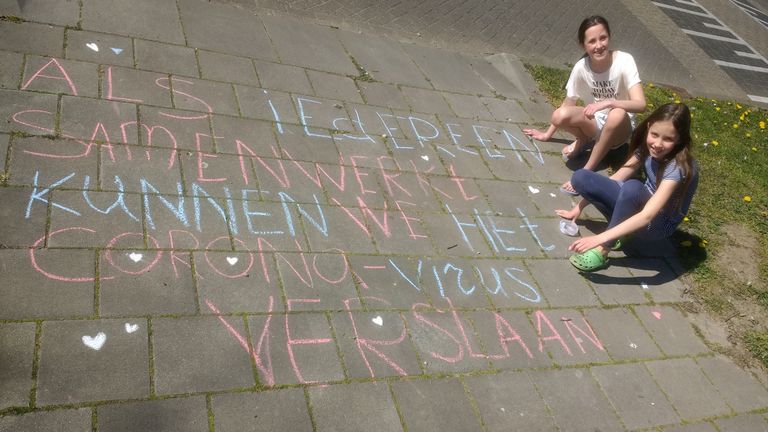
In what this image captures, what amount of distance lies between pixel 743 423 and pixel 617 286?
1134mm

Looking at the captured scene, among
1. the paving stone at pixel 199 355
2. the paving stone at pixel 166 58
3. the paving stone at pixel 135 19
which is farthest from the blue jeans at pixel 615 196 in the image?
the paving stone at pixel 135 19

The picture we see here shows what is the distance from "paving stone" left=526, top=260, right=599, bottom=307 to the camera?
4105mm

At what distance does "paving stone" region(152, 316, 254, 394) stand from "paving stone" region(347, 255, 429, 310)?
718 millimetres

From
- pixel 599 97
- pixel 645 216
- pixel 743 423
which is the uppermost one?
pixel 599 97

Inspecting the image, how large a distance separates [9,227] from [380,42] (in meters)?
4.26

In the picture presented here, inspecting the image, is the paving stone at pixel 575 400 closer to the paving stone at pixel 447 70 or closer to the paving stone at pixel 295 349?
the paving stone at pixel 295 349

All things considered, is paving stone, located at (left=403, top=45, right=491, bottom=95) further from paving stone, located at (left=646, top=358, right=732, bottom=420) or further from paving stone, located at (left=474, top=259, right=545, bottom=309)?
paving stone, located at (left=646, top=358, right=732, bottom=420)

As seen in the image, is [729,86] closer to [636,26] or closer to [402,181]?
[636,26]

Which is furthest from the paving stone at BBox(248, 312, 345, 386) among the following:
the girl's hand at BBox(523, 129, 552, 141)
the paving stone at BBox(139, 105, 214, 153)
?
the girl's hand at BBox(523, 129, 552, 141)

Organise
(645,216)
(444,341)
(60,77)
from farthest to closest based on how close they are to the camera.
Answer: (60,77), (645,216), (444,341)

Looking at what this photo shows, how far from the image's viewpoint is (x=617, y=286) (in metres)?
4.43

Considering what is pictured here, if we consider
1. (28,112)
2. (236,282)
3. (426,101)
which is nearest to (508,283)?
(236,282)

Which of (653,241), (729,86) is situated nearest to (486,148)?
(653,241)

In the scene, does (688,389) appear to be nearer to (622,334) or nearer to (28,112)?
(622,334)
